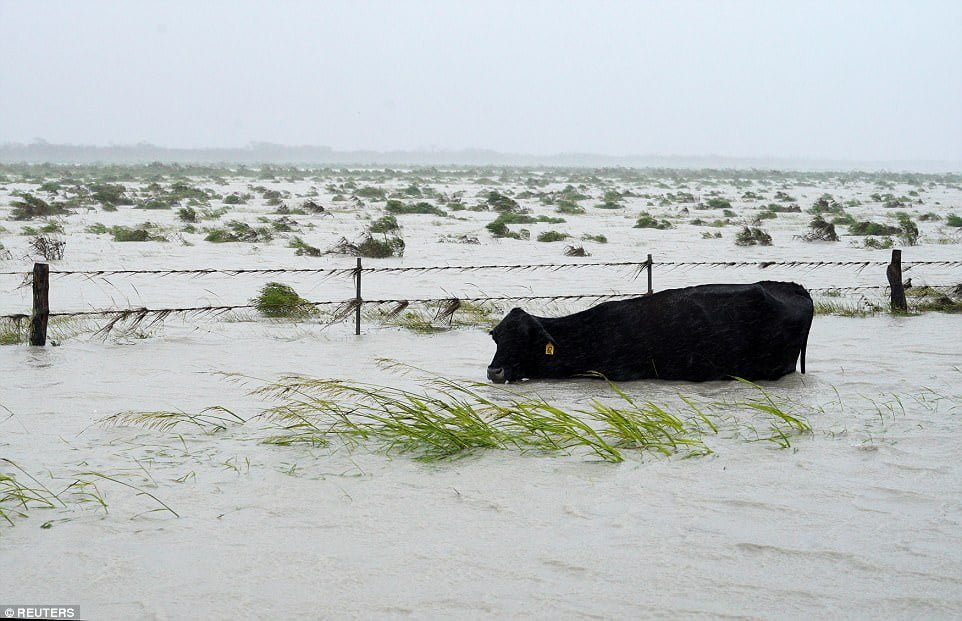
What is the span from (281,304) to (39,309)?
8.73 feet

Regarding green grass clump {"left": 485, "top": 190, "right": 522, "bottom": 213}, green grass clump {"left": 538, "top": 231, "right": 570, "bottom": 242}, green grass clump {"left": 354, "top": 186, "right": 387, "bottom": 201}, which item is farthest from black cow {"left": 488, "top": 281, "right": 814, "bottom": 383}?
green grass clump {"left": 354, "top": 186, "right": 387, "bottom": 201}

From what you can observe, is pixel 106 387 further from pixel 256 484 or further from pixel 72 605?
pixel 72 605

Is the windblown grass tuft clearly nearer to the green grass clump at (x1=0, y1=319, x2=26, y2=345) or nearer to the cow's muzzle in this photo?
the cow's muzzle

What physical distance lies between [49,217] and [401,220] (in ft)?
30.6

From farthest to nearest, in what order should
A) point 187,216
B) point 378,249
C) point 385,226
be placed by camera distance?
point 187,216
point 385,226
point 378,249

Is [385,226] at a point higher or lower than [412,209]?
lower

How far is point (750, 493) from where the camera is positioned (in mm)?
5199

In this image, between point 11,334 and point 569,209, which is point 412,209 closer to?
point 569,209

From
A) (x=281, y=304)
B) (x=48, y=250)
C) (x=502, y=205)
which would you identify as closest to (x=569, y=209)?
(x=502, y=205)

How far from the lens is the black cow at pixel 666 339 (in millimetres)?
8008

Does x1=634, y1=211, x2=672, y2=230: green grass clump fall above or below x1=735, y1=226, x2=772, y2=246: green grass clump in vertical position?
above

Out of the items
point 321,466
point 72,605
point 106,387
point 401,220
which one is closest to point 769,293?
point 321,466

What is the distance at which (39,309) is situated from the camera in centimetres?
944

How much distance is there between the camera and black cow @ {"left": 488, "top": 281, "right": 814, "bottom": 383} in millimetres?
8008
